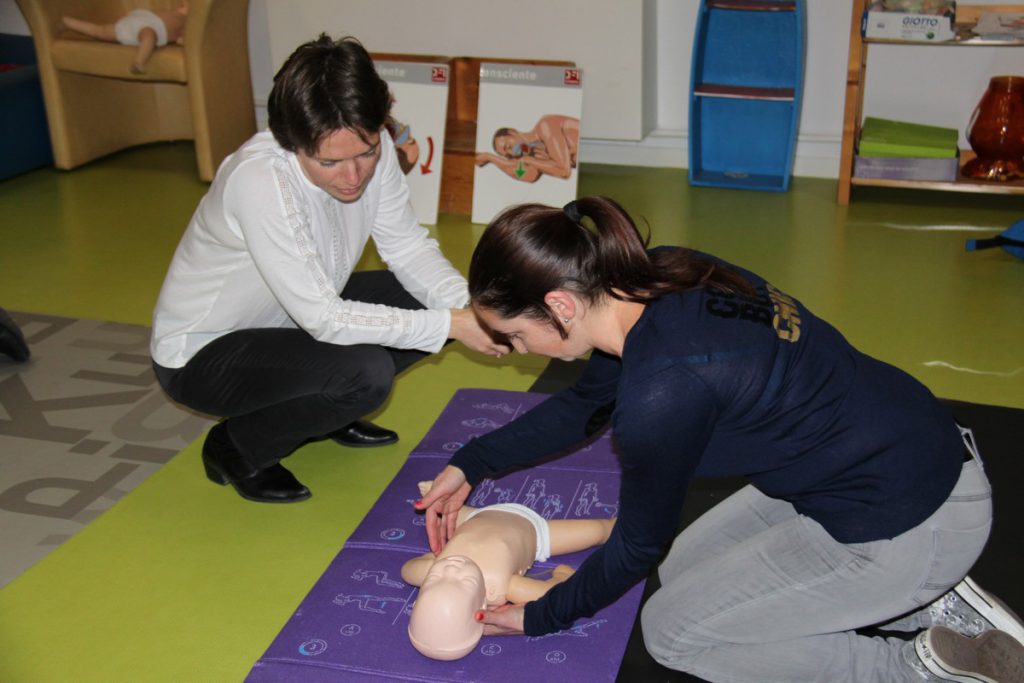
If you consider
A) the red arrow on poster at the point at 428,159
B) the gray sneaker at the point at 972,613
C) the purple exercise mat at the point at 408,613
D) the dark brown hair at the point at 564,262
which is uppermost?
the dark brown hair at the point at 564,262

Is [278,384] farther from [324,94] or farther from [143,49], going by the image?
[143,49]

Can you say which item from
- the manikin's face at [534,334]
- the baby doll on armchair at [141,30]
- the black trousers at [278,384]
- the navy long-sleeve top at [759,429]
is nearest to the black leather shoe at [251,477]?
the black trousers at [278,384]

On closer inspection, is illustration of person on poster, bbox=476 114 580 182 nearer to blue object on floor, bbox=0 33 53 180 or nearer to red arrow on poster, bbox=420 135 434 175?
red arrow on poster, bbox=420 135 434 175

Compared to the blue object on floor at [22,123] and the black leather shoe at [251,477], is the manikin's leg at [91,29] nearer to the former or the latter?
the blue object on floor at [22,123]

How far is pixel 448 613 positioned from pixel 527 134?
2807mm

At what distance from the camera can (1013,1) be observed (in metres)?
4.36

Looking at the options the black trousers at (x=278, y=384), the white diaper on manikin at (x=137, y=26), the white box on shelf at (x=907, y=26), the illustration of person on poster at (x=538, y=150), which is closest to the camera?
the black trousers at (x=278, y=384)

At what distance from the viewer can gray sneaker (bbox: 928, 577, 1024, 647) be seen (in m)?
1.79

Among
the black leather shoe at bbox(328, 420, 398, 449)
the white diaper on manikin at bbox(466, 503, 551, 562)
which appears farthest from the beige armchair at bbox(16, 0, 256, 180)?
the white diaper on manikin at bbox(466, 503, 551, 562)

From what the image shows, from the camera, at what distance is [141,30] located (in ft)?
15.2

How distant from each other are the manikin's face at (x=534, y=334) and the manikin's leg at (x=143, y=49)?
3.62 metres

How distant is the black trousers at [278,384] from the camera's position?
228 centimetres

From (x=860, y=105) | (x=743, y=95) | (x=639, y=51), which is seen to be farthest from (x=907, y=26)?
(x=639, y=51)

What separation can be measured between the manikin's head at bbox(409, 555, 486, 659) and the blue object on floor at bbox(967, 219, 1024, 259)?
269 centimetres
